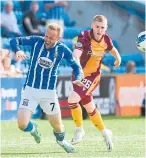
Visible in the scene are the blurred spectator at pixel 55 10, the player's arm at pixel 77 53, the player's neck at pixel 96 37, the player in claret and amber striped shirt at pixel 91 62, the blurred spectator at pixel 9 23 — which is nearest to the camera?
the player's arm at pixel 77 53

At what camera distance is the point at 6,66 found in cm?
1634

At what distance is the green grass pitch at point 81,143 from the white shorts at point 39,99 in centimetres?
58

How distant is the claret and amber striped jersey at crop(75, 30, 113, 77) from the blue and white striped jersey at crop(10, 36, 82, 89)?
88cm

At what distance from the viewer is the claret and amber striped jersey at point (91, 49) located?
10586 millimetres

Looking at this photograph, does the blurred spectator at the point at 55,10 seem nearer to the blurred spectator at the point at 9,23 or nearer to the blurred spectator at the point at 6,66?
the blurred spectator at the point at 9,23

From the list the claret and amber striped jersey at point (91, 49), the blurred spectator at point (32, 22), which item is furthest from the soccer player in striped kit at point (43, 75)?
the blurred spectator at point (32, 22)

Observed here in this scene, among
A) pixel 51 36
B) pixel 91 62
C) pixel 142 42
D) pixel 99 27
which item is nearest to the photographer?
pixel 51 36

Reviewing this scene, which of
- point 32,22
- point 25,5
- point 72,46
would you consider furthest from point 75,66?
point 25,5

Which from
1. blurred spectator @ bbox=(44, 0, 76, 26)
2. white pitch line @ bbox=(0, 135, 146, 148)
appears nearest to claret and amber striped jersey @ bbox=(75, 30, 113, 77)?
white pitch line @ bbox=(0, 135, 146, 148)

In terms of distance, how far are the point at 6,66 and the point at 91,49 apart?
19.4ft

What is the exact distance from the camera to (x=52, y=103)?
964 cm

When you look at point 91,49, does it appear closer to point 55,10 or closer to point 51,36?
point 51,36

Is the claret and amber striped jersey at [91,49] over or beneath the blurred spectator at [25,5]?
beneath

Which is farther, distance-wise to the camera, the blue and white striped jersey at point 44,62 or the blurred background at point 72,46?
the blurred background at point 72,46
